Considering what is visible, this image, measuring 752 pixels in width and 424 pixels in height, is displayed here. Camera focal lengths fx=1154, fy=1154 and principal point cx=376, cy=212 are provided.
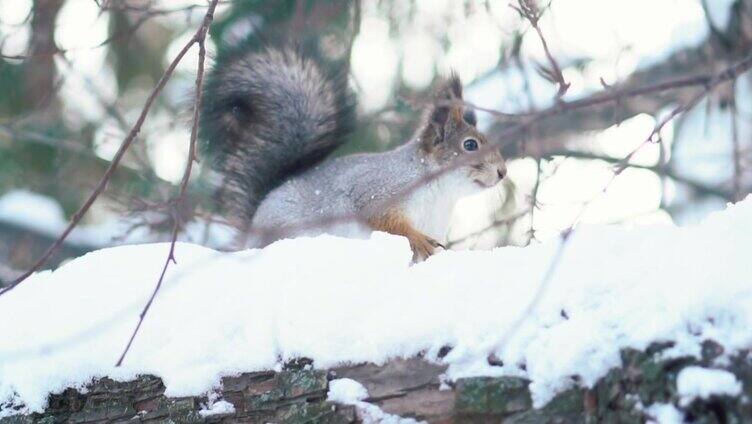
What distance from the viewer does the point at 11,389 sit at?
6.83ft

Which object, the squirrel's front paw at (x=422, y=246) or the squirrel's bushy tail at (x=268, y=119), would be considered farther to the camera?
the squirrel's bushy tail at (x=268, y=119)

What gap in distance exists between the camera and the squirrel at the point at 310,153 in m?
3.06

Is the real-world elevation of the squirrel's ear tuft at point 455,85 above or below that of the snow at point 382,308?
above

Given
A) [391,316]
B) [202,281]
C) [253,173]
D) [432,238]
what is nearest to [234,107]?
[253,173]

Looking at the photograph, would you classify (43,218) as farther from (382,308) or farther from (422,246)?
(382,308)

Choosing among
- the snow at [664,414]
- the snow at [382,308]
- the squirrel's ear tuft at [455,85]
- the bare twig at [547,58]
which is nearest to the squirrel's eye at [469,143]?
the squirrel's ear tuft at [455,85]

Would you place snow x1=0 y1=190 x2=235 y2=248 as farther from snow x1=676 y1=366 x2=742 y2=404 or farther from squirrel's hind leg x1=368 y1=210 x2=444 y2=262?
snow x1=676 y1=366 x2=742 y2=404

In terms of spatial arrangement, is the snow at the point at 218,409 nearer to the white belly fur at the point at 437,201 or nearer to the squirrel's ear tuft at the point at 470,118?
the white belly fur at the point at 437,201

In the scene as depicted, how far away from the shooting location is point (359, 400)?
1.78m

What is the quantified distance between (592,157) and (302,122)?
105 centimetres

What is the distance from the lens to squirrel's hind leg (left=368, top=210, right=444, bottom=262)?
285 centimetres

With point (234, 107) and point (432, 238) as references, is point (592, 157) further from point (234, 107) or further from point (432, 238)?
point (234, 107)

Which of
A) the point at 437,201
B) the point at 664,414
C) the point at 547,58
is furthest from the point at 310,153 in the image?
the point at 664,414

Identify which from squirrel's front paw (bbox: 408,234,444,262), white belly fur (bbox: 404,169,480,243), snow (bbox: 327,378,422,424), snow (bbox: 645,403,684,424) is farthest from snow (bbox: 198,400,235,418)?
white belly fur (bbox: 404,169,480,243)
